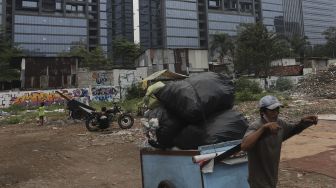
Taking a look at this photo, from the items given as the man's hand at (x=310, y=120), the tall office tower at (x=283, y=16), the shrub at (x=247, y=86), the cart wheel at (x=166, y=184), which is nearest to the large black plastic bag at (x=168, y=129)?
the cart wheel at (x=166, y=184)

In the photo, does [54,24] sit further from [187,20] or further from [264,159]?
[264,159]

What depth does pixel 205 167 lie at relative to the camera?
3.66 metres

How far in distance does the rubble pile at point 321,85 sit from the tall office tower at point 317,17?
11060 cm

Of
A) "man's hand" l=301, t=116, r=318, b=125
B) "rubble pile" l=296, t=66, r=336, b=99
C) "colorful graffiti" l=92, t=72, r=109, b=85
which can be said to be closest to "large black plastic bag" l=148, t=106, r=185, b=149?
"man's hand" l=301, t=116, r=318, b=125

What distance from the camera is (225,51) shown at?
69.9 m

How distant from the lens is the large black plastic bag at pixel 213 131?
4047 mm

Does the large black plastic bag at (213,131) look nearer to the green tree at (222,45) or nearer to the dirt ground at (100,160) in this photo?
the dirt ground at (100,160)

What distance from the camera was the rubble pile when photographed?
23812 mm

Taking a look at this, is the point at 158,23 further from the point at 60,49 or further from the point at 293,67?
the point at 293,67

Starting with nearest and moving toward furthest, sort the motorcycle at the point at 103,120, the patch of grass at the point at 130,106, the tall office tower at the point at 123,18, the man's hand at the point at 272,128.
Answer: the man's hand at the point at 272,128 < the motorcycle at the point at 103,120 < the patch of grass at the point at 130,106 < the tall office tower at the point at 123,18

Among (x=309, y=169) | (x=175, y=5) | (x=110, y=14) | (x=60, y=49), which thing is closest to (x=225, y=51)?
(x=175, y=5)

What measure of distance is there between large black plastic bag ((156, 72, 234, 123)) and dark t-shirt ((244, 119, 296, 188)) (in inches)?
35.4

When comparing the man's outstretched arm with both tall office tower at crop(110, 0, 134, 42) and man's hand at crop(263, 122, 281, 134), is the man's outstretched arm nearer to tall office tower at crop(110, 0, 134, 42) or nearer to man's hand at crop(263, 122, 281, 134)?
man's hand at crop(263, 122, 281, 134)

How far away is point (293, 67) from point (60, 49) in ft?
215
